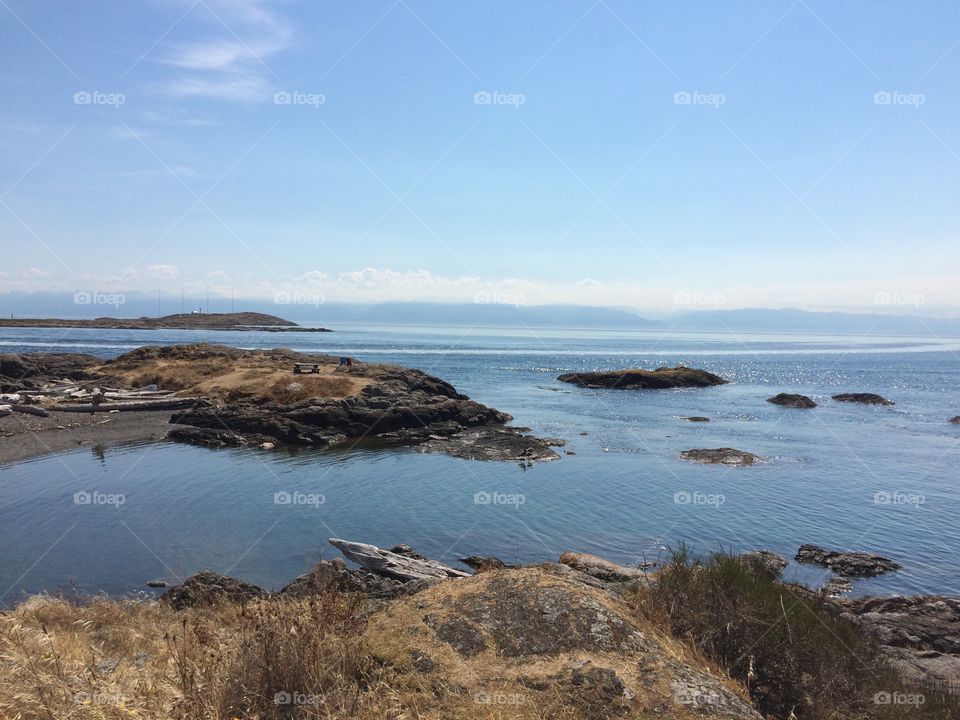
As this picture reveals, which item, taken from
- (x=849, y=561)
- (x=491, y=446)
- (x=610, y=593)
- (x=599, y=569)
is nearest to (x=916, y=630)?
(x=849, y=561)

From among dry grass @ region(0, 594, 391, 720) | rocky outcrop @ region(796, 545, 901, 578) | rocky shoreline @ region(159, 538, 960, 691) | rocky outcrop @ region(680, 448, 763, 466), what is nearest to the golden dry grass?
dry grass @ region(0, 594, 391, 720)

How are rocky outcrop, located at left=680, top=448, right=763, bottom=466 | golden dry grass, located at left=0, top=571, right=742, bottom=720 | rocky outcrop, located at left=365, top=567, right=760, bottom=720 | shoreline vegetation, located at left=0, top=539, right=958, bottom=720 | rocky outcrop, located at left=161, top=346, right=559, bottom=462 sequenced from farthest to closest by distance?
rocky outcrop, located at left=161, top=346, right=559, bottom=462 < rocky outcrop, located at left=680, top=448, right=763, bottom=466 < rocky outcrop, located at left=365, top=567, right=760, bottom=720 < shoreline vegetation, located at left=0, top=539, right=958, bottom=720 < golden dry grass, located at left=0, top=571, right=742, bottom=720

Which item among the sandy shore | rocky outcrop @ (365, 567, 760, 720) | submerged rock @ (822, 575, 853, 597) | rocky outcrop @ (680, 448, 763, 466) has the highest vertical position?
rocky outcrop @ (365, 567, 760, 720)

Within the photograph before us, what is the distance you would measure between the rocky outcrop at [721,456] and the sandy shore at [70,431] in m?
26.1

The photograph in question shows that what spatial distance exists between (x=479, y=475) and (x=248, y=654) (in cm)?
2067

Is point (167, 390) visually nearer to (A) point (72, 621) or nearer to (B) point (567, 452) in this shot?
(B) point (567, 452)

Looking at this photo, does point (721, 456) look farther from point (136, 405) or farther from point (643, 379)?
point (643, 379)

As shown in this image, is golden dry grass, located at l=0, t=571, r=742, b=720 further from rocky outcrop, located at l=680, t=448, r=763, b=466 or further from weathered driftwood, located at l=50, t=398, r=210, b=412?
weathered driftwood, located at l=50, t=398, r=210, b=412

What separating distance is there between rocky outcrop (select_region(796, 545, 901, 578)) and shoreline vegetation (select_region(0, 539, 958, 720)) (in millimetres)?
8081

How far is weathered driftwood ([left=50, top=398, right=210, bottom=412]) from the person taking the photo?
118ft

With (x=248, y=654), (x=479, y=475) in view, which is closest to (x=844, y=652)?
(x=248, y=654)

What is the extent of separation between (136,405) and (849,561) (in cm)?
3715

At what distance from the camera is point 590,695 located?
603 centimetres

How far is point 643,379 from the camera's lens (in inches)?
2773
